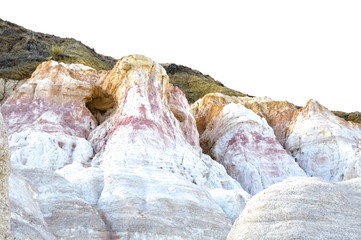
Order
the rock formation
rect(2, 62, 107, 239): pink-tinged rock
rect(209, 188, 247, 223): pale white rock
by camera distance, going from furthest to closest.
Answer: the rock formation → rect(209, 188, 247, 223): pale white rock → rect(2, 62, 107, 239): pink-tinged rock

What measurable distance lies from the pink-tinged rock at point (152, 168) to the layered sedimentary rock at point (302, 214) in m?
3.87

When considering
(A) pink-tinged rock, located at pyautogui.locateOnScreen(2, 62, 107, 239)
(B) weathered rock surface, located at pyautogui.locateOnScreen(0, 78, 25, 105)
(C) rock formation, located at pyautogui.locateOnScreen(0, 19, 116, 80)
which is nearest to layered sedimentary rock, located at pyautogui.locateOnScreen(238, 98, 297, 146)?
(A) pink-tinged rock, located at pyautogui.locateOnScreen(2, 62, 107, 239)

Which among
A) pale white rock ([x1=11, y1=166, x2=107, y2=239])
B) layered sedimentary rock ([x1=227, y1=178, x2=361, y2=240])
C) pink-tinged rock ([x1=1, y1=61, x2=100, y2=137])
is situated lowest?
pale white rock ([x1=11, y1=166, x2=107, y2=239])

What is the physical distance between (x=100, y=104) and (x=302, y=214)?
14068mm

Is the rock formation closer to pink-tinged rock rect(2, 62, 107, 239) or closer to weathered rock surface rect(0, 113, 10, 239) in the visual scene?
pink-tinged rock rect(2, 62, 107, 239)

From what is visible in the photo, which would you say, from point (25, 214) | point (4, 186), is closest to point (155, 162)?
point (25, 214)

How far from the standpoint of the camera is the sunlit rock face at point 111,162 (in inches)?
331

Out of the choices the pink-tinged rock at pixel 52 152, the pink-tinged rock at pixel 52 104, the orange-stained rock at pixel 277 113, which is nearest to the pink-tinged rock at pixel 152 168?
the pink-tinged rock at pixel 52 152

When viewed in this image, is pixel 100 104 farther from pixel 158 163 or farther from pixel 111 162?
pixel 158 163

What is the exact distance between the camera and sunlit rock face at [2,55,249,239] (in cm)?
840

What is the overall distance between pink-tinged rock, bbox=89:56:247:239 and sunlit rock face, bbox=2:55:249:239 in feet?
0.09

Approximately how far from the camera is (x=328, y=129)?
19.7m

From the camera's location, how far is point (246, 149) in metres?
18.3

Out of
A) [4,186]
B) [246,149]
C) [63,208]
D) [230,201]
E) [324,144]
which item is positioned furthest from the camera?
[324,144]
